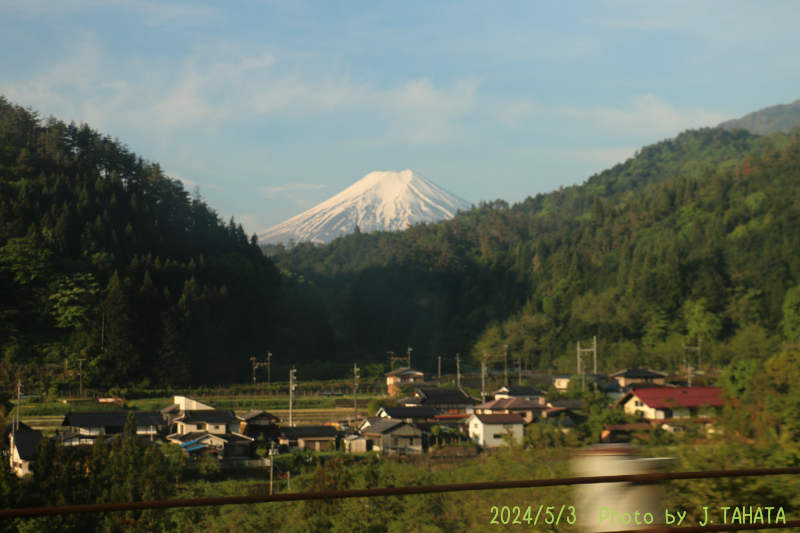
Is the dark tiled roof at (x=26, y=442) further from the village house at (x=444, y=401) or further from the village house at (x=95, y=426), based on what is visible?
the village house at (x=444, y=401)

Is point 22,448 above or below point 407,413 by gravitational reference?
above

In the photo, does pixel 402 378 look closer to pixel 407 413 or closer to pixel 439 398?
pixel 439 398

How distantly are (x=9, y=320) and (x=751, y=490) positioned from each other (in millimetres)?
20743

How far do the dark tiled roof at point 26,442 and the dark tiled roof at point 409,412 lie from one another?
760 cm

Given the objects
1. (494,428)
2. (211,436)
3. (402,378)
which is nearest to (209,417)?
(211,436)

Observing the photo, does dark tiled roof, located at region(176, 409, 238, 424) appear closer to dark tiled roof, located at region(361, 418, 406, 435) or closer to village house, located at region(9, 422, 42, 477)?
dark tiled roof, located at region(361, 418, 406, 435)

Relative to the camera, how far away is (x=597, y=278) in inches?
1328

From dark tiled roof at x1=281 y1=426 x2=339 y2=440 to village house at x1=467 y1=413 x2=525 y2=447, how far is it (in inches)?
125

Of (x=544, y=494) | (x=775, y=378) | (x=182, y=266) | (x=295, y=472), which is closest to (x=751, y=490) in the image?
(x=544, y=494)

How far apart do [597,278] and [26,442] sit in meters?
29.9

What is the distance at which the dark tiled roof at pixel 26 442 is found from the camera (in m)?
8.54

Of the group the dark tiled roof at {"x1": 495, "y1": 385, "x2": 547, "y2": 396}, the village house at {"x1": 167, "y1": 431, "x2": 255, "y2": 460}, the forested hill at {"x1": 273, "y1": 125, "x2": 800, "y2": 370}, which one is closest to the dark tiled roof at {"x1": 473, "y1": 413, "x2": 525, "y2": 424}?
the dark tiled roof at {"x1": 495, "y1": 385, "x2": 547, "y2": 396}

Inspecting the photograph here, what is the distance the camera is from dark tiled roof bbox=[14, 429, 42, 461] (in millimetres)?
8539

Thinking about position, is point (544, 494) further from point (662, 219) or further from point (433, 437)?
point (662, 219)
